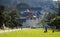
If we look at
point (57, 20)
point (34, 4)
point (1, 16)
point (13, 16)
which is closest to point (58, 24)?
point (57, 20)

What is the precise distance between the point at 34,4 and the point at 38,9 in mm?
4952

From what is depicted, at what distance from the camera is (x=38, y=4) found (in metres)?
75.9

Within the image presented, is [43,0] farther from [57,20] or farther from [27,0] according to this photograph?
[57,20]

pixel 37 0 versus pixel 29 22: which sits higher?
pixel 37 0

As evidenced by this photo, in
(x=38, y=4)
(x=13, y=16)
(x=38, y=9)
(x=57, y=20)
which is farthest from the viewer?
(x=38, y=4)

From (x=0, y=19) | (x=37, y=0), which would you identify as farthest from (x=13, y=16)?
(x=37, y=0)

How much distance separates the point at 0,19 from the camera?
2867 centimetres

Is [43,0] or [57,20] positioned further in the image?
[43,0]

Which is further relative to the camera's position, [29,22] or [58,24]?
[29,22]

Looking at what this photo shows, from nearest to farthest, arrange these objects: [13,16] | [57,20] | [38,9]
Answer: [57,20] < [13,16] < [38,9]

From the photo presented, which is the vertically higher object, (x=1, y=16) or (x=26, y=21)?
(x=1, y=16)

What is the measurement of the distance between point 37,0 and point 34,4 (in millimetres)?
6113

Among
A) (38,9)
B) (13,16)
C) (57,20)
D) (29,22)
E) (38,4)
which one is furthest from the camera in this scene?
(38,4)

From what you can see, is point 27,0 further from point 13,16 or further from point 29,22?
point 13,16
